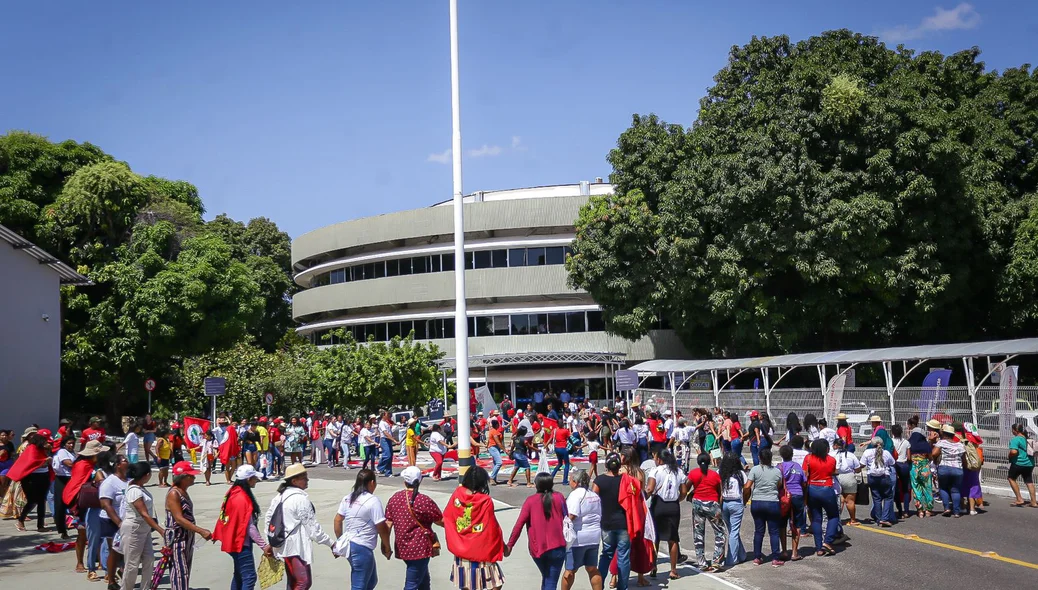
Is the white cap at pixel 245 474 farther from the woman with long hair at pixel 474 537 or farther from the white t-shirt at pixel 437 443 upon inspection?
the white t-shirt at pixel 437 443

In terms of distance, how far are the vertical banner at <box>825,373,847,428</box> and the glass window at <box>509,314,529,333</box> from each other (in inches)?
1006


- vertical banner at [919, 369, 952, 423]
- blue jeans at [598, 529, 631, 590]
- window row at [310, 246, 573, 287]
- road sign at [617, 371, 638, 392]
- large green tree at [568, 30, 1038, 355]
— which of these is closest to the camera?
blue jeans at [598, 529, 631, 590]

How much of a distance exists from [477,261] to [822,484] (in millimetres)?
38991

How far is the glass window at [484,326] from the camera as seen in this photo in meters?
48.8

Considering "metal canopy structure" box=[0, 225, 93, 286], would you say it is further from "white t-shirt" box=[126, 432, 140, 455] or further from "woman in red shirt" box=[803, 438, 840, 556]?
"woman in red shirt" box=[803, 438, 840, 556]

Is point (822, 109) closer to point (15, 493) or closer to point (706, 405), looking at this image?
point (706, 405)

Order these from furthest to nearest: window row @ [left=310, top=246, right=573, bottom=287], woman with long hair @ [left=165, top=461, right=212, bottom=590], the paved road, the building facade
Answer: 1. window row @ [left=310, top=246, right=573, bottom=287]
2. the building facade
3. the paved road
4. woman with long hair @ [left=165, top=461, right=212, bottom=590]

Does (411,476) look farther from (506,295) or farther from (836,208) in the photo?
(506,295)

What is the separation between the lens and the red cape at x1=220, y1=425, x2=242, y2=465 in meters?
21.7

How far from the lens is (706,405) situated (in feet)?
105

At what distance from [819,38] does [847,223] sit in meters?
9.60

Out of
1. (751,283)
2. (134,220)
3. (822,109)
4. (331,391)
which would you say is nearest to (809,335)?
(751,283)

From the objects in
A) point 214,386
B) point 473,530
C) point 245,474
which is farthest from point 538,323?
point 473,530

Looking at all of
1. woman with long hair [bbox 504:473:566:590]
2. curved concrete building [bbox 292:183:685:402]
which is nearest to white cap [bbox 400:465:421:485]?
woman with long hair [bbox 504:473:566:590]
